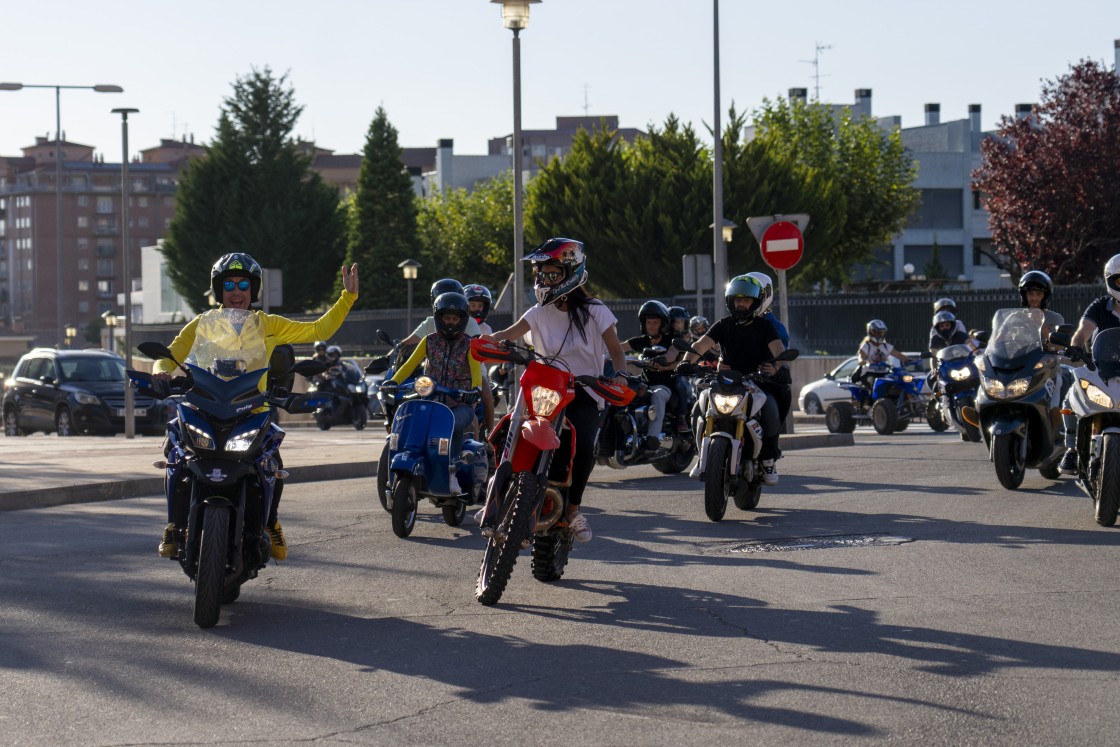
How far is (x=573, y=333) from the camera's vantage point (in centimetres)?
873

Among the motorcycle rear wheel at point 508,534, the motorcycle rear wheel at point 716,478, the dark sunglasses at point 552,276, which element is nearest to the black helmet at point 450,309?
the motorcycle rear wheel at point 716,478

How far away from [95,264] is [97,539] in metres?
158

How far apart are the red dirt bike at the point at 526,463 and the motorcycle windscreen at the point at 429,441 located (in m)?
2.64

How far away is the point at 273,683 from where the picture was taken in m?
6.41

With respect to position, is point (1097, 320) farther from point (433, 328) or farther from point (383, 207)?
point (383, 207)

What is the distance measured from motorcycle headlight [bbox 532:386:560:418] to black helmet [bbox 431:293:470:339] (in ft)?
11.1

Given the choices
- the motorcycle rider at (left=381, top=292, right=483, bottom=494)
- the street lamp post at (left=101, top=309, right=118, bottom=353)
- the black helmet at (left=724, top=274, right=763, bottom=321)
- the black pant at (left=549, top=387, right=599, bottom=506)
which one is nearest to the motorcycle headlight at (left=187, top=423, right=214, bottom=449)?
the black pant at (left=549, top=387, right=599, bottom=506)

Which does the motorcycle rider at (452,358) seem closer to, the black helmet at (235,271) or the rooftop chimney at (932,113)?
the black helmet at (235,271)

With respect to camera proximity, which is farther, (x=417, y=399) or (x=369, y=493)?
(x=369, y=493)

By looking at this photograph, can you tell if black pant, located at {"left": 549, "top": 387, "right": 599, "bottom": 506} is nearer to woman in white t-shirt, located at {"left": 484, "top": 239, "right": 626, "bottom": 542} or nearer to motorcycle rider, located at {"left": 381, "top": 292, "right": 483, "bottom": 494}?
woman in white t-shirt, located at {"left": 484, "top": 239, "right": 626, "bottom": 542}

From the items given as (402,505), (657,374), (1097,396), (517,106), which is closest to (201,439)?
(402,505)

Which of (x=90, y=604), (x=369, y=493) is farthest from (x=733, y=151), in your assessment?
(x=90, y=604)

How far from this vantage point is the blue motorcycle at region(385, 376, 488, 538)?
1121cm

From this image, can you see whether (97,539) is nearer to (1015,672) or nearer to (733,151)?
(1015,672)
